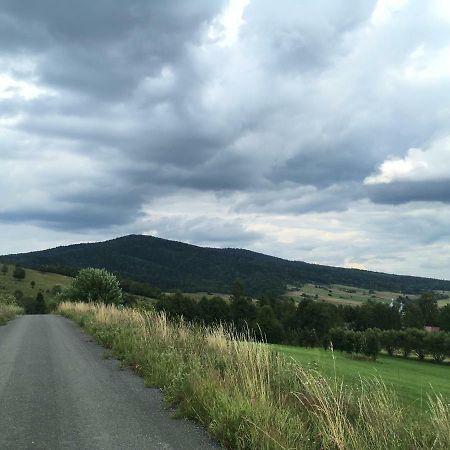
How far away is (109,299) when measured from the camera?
151ft

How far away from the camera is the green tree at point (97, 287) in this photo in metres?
46.3

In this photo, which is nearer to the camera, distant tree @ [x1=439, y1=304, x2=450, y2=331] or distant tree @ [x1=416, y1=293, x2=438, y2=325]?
distant tree @ [x1=439, y1=304, x2=450, y2=331]

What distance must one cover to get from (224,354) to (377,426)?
4724mm

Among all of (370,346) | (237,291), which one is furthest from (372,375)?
(237,291)

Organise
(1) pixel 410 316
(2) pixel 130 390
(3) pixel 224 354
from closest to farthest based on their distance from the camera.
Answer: (2) pixel 130 390
(3) pixel 224 354
(1) pixel 410 316

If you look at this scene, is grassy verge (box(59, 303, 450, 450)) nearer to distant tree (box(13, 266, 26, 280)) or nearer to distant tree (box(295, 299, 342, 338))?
distant tree (box(295, 299, 342, 338))

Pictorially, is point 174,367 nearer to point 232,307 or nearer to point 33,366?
point 33,366

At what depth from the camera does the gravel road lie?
21.3ft

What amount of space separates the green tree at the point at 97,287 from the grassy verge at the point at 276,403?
35245 mm

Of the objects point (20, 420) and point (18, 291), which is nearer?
point (20, 420)

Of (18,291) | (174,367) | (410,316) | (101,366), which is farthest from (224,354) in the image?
(410,316)

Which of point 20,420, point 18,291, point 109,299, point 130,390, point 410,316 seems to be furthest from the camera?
point 410,316

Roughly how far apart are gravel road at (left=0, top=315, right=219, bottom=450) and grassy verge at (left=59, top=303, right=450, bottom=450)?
394 mm

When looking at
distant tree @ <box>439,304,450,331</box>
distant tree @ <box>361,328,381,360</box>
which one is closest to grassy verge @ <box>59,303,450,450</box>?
distant tree @ <box>361,328,381,360</box>
